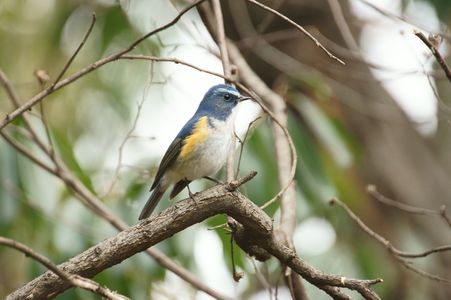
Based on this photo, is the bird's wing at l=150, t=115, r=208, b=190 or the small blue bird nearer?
the small blue bird

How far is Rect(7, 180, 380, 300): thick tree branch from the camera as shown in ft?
11.9

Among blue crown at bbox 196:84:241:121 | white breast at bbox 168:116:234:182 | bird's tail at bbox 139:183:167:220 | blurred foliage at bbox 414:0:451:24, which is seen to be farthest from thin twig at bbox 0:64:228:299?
blurred foliage at bbox 414:0:451:24

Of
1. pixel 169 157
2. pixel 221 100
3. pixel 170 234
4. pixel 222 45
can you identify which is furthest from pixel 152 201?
pixel 170 234

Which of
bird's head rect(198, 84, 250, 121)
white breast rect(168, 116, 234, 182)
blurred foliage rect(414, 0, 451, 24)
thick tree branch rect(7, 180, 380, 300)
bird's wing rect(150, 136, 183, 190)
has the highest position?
blurred foliage rect(414, 0, 451, 24)

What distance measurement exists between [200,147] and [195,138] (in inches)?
4.4

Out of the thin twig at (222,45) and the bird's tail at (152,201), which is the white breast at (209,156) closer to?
the bird's tail at (152,201)

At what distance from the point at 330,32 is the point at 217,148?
303 centimetres

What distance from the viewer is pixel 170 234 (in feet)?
12.3

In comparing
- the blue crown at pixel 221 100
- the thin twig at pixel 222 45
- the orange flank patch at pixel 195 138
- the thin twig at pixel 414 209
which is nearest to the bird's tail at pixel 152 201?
the orange flank patch at pixel 195 138

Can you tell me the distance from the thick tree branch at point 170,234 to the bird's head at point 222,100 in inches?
65.1

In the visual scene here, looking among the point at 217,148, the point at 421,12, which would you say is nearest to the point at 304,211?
the point at 217,148

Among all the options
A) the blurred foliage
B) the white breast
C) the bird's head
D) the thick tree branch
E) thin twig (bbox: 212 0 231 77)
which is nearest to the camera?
the thick tree branch

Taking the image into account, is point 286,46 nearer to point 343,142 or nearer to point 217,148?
point 343,142

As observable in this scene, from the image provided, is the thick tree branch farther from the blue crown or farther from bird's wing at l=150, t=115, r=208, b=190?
the blue crown
